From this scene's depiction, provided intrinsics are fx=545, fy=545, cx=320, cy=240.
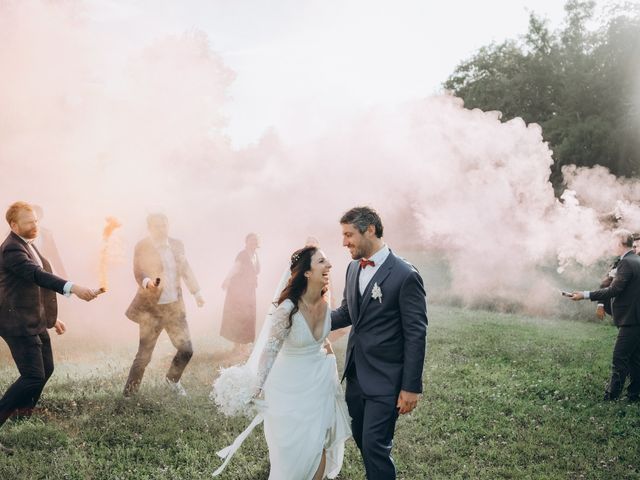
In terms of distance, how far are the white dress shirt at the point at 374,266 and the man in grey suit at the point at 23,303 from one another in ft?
10.9

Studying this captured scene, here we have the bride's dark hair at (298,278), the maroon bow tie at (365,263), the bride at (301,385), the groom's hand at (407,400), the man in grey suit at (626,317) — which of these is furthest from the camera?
the man in grey suit at (626,317)

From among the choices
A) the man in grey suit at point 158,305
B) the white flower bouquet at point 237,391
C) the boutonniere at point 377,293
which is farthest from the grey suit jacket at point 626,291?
the man in grey suit at point 158,305

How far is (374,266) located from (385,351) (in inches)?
30.1

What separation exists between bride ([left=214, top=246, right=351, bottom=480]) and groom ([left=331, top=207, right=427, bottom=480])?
25 centimetres

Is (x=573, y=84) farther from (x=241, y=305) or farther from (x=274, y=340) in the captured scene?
(x=274, y=340)

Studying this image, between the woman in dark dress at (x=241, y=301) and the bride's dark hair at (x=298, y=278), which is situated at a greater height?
the bride's dark hair at (x=298, y=278)

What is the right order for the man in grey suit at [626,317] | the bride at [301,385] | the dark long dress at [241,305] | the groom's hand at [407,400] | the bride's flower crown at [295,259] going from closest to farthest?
the groom's hand at [407,400] < the bride at [301,385] < the bride's flower crown at [295,259] < the man in grey suit at [626,317] < the dark long dress at [241,305]

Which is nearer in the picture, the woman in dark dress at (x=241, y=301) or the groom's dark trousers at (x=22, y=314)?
the groom's dark trousers at (x=22, y=314)

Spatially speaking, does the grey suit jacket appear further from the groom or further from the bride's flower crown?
the bride's flower crown

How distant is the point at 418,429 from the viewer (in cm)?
736

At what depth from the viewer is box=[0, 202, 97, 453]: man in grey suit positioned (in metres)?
6.23

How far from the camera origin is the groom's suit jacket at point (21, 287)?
6.26 m

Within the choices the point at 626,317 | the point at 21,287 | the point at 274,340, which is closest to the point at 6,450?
the point at 21,287

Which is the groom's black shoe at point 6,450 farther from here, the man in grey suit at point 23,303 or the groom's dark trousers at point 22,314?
the groom's dark trousers at point 22,314
